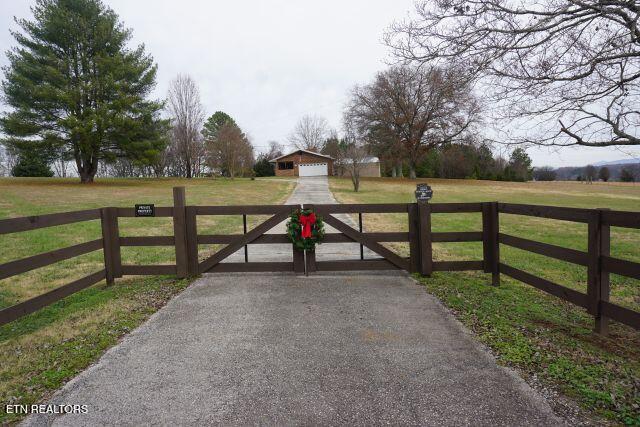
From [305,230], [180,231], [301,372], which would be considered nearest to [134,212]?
[180,231]

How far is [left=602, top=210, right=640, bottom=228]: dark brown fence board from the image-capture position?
148 inches

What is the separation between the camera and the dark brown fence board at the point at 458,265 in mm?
6320

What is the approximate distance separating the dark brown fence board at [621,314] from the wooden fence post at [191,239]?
560 centimetres

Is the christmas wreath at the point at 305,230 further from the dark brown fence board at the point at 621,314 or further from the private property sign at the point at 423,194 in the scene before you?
the dark brown fence board at the point at 621,314

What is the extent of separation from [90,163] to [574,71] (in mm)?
35453

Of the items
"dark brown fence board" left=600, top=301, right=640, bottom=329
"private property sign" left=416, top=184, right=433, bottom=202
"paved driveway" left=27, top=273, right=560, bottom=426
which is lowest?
"paved driveway" left=27, top=273, right=560, bottom=426

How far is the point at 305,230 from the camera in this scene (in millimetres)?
6402

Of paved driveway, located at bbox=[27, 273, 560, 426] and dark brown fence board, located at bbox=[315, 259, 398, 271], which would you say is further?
dark brown fence board, located at bbox=[315, 259, 398, 271]

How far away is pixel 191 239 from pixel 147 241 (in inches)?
26.8

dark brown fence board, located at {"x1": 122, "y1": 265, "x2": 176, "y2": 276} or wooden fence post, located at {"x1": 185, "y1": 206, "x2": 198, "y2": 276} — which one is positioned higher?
wooden fence post, located at {"x1": 185, "y1": 206, "x2": 198, "y2": 276}

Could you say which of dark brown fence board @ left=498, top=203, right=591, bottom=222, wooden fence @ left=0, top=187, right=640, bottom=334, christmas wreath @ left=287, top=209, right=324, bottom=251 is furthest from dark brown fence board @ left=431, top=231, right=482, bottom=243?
christmas wreath @ left=287, top=209, right=324, bottom=251

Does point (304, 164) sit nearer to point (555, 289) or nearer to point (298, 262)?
point (298, 262)

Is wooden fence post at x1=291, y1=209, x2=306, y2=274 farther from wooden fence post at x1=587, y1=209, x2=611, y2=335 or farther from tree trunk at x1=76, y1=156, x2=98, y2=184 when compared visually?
tree trunk at x1=76, y1=156, x2=98, y2=184

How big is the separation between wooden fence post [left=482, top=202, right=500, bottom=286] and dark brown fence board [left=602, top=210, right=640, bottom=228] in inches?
78.5
